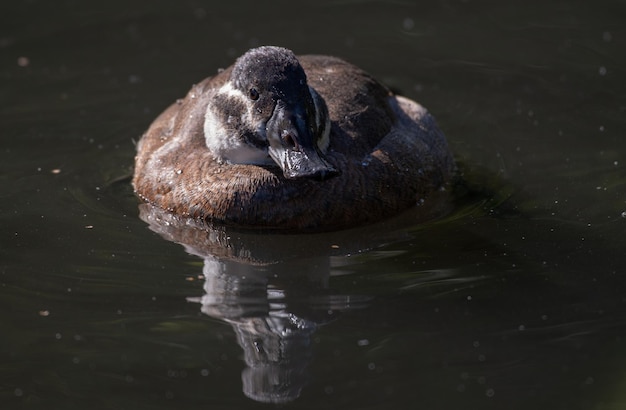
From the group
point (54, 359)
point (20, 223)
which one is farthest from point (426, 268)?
point (20, 223)

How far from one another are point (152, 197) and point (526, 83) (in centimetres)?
392

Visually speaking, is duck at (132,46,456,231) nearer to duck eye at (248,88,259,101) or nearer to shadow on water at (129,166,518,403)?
duck eye at (248,88,259,101)

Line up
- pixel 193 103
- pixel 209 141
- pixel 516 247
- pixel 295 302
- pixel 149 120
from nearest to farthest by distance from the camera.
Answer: pixel 295 302 < pixel 516 247 < pixel 209 141 < pixel 193 103 < pixel 149 120

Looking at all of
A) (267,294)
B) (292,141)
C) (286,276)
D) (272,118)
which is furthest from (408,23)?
(267,294)

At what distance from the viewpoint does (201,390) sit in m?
5.62

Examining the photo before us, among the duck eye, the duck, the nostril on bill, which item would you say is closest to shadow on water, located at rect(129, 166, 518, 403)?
the duck

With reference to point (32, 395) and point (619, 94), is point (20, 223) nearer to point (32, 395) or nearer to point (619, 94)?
point (32, 395)

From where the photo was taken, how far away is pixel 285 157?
7266 mm

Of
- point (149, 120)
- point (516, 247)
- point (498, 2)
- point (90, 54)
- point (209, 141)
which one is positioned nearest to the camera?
point (516, 247)

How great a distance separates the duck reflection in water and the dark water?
2 cm

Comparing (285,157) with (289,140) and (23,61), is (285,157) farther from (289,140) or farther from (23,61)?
(23,61)

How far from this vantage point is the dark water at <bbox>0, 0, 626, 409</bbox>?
5.72m

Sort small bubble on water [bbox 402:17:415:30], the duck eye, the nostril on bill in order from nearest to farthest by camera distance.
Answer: the nostril on bill < the duck eye < small bubble on water [bbox 402:17:415:30]

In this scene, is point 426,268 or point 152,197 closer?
point 426,268
